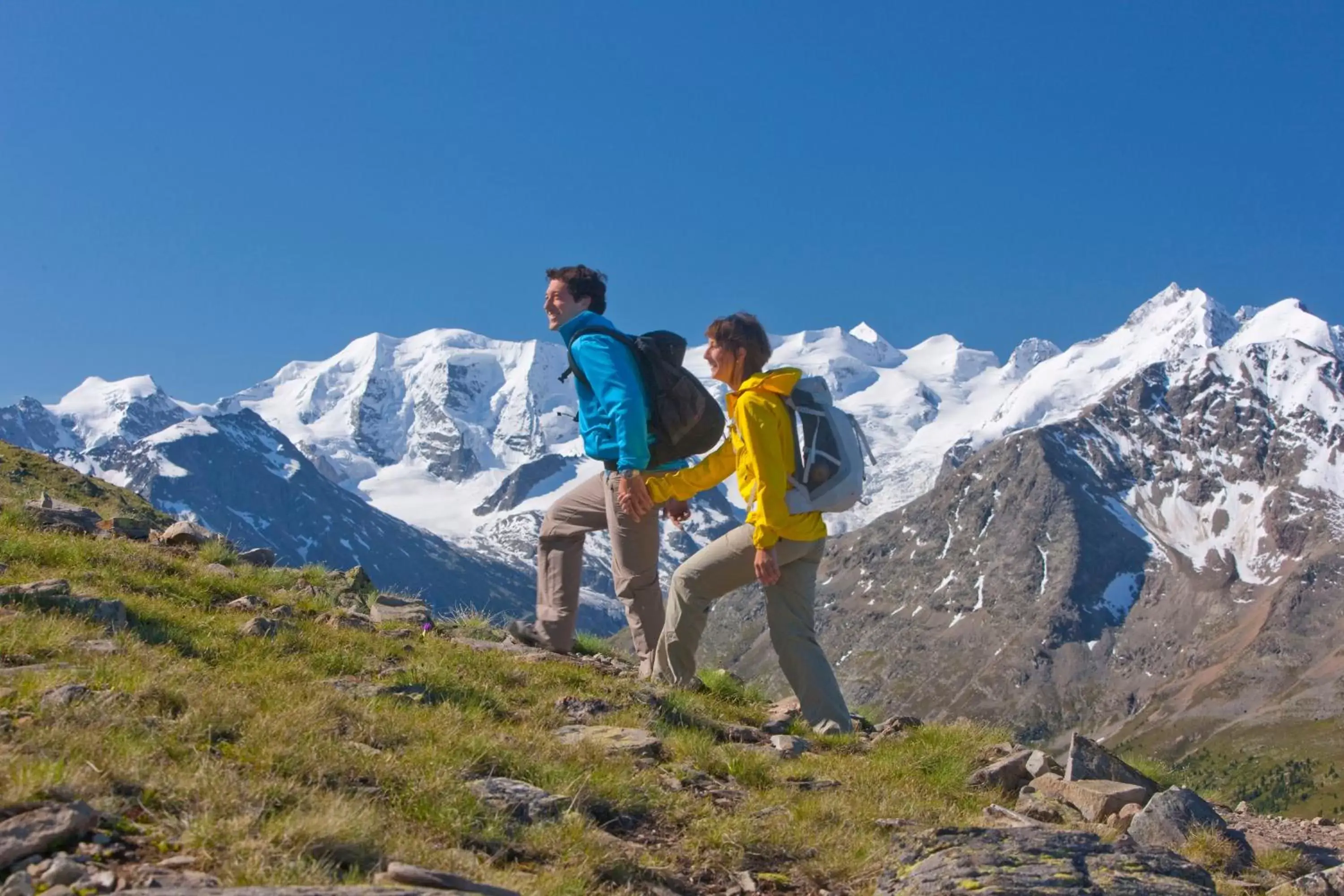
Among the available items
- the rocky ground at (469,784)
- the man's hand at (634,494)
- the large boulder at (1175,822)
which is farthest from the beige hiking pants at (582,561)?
the large boulder at (1175,822)

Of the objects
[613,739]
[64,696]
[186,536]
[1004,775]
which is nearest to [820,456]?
[1004,775]

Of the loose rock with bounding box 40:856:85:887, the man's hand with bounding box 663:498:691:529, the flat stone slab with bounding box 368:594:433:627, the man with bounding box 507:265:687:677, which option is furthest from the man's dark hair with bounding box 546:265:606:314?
the loose rock with bounding box 40:856:85:887

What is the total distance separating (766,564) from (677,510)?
1861 millimetres

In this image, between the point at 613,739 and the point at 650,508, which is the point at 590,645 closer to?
the point at 650,508

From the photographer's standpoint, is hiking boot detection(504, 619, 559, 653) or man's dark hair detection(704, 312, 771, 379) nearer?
man's dark hair detection(704, 312, 771, 379)

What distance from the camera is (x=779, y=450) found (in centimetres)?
1075

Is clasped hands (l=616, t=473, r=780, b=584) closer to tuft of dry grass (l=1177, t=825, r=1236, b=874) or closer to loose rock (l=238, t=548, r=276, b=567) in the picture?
tuft of dry grass (l=1177, t=825, r=1236, b=874)

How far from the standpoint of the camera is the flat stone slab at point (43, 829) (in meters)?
4.55

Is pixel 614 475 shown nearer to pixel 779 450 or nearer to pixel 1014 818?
pixel 779 450

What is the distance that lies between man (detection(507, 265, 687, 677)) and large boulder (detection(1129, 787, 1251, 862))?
5.20 m

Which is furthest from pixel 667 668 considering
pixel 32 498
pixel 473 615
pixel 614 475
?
pixel 32 498

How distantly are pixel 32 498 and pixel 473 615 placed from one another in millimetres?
7039

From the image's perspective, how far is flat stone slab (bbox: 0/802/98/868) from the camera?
4.55 meters

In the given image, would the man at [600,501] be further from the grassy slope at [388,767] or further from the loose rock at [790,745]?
the loose rock at [790,745]
